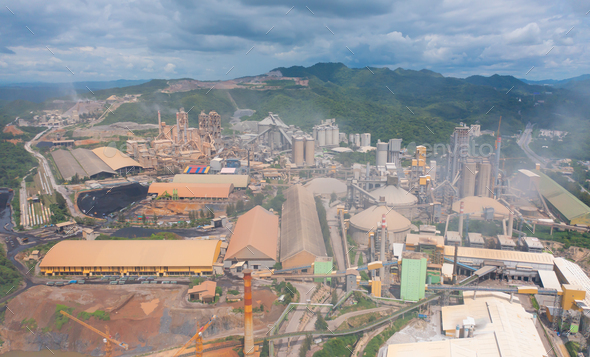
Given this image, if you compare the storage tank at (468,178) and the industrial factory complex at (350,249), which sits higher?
the storage tank at (468,178)

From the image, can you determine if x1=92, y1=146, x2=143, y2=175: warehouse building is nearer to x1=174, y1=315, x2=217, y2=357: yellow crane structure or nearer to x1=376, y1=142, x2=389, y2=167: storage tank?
x1=376, y1=142, x2=389, y2=167: storage tank

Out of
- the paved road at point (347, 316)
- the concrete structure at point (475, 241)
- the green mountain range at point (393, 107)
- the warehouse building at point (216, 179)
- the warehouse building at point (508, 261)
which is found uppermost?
the green mountain range at point (393, 107)

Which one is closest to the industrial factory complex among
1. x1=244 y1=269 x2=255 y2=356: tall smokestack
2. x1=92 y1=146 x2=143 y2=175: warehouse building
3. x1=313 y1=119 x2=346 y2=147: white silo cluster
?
x1=244 y1=269 x2=255 y2=356: tall smokestack

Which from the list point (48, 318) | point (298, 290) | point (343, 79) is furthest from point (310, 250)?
point (343, 79)

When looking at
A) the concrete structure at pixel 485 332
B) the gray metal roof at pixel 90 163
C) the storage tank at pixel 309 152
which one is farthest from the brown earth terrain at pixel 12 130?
the concrete structure at pixel 485 332

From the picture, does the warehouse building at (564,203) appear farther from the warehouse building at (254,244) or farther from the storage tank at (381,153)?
the warehouse building at (254,244)

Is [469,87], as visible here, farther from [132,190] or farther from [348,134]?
[132,190]

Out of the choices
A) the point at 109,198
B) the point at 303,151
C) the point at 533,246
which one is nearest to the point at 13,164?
the point at 109,198
